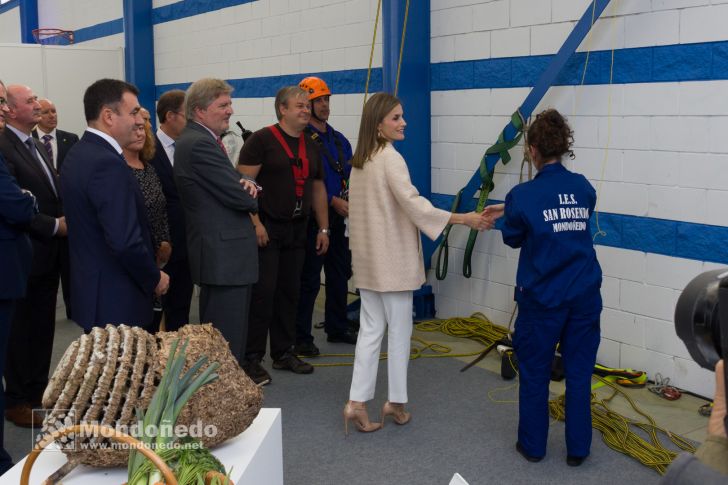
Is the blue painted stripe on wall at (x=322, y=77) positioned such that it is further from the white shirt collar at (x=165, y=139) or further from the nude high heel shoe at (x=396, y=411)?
the nude high heel shoe at (x=396, y=411)

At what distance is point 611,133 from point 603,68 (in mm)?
346

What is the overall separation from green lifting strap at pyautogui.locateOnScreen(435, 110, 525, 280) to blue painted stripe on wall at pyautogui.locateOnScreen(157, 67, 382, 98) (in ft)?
3.91

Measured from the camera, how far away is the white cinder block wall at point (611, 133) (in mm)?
3725

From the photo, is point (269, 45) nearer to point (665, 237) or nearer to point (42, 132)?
point (42, 132)

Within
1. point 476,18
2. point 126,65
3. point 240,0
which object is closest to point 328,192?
point 476,18

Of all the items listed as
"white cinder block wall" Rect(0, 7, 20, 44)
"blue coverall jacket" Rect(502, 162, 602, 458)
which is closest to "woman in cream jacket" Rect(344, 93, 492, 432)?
"blue coverall jacket" Rect(502, 162, 602, 458)

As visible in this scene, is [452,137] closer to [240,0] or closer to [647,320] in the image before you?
[647,320]

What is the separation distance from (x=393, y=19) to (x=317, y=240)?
1.52 meters

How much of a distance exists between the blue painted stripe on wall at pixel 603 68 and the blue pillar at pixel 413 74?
0.13 metres

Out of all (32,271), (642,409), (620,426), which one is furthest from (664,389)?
(32,271)

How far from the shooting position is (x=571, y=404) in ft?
10.1

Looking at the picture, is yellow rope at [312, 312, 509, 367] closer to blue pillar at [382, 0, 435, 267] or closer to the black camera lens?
blue pillar at [382, 0, 435, 267]

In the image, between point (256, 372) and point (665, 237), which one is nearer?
point (665, 237)

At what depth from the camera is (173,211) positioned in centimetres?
415
